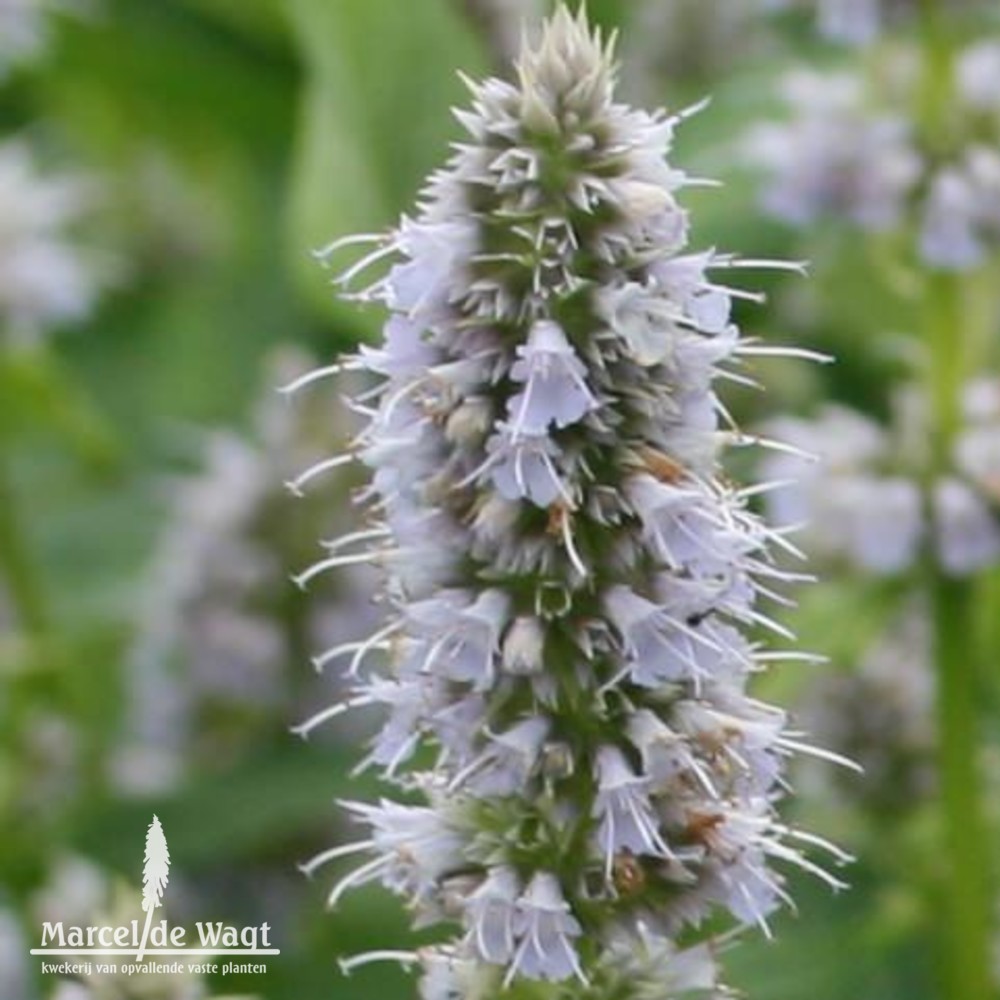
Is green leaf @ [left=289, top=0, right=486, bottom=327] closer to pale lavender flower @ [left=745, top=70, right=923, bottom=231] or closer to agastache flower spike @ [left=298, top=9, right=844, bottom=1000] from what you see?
pale lavender flower @ [left=745, top=70, right=923, bottom=231]

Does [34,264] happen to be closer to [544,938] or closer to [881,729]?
[881,729]

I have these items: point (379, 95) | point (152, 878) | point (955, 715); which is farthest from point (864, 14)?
point (152, 878)

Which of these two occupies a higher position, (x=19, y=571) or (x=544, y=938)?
(x=19, y=571)

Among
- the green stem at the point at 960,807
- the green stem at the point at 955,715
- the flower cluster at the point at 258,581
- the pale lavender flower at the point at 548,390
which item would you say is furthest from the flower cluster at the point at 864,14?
the pale lavender flower at the point at 548,390

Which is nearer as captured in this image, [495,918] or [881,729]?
[495,918]

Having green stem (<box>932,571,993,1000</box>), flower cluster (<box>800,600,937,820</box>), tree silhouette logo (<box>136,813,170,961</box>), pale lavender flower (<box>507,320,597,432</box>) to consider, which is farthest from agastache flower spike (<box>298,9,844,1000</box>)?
flower cluster (<box>800,600,937,820</box>)

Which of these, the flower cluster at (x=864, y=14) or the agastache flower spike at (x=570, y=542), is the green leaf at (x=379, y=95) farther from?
the agastache flower spike at (x=570, y=542)

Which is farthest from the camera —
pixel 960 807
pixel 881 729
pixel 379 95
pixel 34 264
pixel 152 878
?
pixel 34 264
